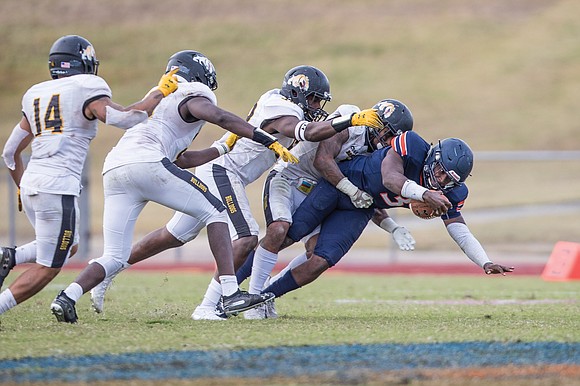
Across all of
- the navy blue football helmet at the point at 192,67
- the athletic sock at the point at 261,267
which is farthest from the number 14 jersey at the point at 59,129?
the athletic sock at the point at 261,267

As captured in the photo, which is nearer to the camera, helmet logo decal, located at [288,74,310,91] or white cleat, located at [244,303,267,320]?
white cleat, located at [244,303,267,320]

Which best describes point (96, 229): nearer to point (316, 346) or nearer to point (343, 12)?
point (316, 346)

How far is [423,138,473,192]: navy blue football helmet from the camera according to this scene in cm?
702

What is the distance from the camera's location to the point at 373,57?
→ 4938 centimetres

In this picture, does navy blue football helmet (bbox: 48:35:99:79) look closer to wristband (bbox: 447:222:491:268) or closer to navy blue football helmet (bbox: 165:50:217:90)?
navy blue football helmet (bbox: 165:50:217:90)

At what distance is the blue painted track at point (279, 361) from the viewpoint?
4582 mm

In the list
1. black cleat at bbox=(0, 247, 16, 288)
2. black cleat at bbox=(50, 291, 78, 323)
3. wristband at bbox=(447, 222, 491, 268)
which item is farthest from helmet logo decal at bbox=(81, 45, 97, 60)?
wristband at bbox=(447, 222, 491, 268)

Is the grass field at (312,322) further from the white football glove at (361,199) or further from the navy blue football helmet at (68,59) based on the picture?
the navy blue football helmet at (68,59)

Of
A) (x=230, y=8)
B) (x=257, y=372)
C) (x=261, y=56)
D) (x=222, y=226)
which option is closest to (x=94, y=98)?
(x=222, y=226)

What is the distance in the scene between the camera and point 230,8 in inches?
2261

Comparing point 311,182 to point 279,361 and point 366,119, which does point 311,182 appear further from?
point 279,361

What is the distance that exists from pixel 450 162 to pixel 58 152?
8.84 feet

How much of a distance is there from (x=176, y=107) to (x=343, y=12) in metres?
50.7

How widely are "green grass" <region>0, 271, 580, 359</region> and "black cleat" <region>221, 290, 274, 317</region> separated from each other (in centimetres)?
10
